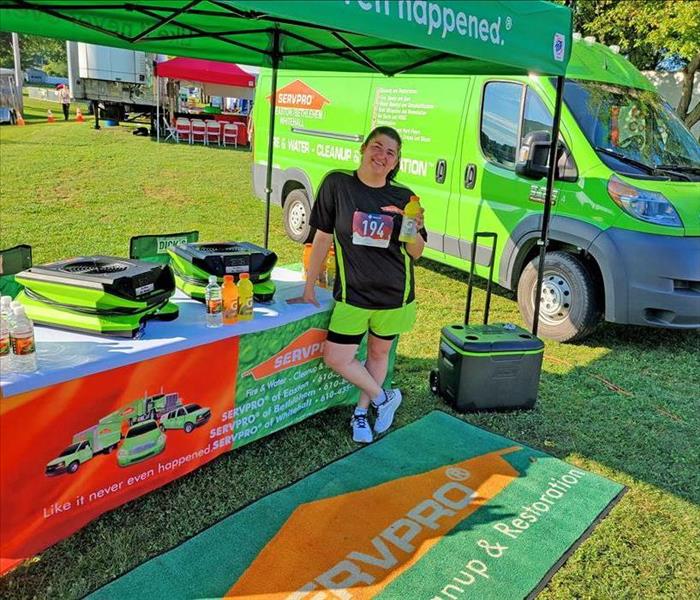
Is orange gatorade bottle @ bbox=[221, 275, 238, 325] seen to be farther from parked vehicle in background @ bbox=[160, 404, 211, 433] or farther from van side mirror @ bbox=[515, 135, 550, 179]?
van side mirror @ bbox=[515, 135, 550, 179]

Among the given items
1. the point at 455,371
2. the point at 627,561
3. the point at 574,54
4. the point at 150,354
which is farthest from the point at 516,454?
the point at 574,54

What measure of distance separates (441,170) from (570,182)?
137cm

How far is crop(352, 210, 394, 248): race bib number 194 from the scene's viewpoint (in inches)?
129

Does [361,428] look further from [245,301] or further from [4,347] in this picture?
[4,347]

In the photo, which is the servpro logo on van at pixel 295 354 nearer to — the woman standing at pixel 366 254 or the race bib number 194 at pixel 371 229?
the woman standing at pixel 366 254

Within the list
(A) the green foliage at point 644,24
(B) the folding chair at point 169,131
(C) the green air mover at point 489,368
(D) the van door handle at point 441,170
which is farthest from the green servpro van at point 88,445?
(B) the folding chair at point 169,131

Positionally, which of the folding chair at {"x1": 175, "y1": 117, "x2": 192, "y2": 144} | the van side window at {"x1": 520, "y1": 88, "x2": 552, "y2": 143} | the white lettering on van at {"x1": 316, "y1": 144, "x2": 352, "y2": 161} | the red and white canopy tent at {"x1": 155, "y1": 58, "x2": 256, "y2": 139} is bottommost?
the white lettering on van at {"x1": 316, "y1": 144, "x2": 352, "y2": 161}

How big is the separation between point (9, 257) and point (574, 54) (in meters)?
4.75

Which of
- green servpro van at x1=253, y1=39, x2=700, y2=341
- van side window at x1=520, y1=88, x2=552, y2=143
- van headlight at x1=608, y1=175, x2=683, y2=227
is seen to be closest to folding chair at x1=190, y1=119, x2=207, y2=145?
green servpro van at x1=253, y1=39, x2=700, y2=341

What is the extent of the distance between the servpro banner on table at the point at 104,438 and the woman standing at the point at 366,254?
27.7 inches

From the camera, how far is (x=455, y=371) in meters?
4.02

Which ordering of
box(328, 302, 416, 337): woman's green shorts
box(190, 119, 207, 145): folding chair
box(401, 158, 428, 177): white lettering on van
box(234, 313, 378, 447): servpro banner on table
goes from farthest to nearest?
box(190, 119, 207, 145): folding chair → box(401, 158, 428, 177): white lettering on van → box(328, 302, 416, 337): woman's green shorts → box(234, 313, 378, 447): servpro banner on table

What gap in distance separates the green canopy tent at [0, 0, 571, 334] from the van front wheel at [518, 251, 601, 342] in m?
1.00

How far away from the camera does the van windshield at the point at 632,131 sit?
201 inches
